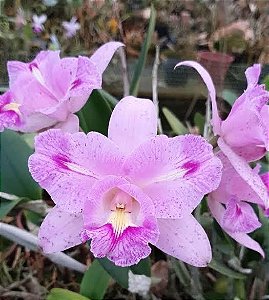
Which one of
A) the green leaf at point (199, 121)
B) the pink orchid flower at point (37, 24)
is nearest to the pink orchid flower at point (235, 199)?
the green leaf at point (199, 121)

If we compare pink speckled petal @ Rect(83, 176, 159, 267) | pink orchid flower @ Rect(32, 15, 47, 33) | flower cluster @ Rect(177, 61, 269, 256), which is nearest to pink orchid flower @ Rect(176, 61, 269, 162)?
flower cluster @ Rect(177, 61, 269, 256)

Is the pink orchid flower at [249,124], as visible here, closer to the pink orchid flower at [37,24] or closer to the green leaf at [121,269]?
the green leaf at [121,269]

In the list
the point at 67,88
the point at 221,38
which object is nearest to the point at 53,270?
the point at 67,88

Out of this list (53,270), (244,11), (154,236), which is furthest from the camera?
(244,11)

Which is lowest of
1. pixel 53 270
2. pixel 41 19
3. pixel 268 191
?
pixel 53 270

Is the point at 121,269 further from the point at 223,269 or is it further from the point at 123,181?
the point at 123,181

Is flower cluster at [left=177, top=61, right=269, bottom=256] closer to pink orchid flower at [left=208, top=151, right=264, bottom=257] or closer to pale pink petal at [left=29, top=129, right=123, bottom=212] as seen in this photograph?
pink orchid flower at [left=208, top=151, right=264, bottom=257]

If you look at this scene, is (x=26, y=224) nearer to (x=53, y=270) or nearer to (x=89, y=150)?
(x=53, y=270)
